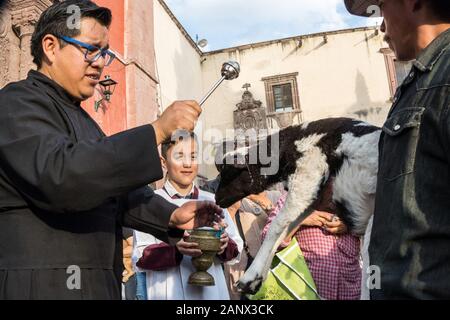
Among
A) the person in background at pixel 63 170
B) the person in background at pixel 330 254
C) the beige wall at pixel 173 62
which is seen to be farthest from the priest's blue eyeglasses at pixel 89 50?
the beige wall at pixel 173 62

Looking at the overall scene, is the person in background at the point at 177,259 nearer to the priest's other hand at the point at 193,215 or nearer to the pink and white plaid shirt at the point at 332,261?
the priest's other hand at the point at 193,215

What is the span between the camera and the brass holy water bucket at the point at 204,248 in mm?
2012

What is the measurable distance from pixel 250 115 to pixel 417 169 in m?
15.9

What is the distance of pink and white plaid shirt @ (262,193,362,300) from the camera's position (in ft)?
8.93

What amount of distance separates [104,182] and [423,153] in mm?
994

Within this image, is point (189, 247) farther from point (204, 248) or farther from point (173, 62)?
point (173, 62)

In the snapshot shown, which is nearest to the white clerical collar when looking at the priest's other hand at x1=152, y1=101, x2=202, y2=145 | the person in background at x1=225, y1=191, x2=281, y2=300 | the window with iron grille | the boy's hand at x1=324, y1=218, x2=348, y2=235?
the person in background at x1=225, y1=191, x2=281, y2=300

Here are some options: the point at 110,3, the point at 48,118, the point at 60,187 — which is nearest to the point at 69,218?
the point at 60,187

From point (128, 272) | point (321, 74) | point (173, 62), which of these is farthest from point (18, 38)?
point (321, 74)

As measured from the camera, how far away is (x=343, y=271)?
275 cm

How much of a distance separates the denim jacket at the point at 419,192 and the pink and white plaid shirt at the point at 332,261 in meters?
1.49

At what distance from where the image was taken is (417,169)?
114 cm

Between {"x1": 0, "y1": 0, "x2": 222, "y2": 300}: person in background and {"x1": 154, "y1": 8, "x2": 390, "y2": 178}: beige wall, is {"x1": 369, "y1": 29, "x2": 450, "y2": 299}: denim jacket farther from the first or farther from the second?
{"x1": 154, "y1": 8, "x2": 390, "y2": 178}: beige wall

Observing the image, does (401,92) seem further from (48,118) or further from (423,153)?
(48,118)
